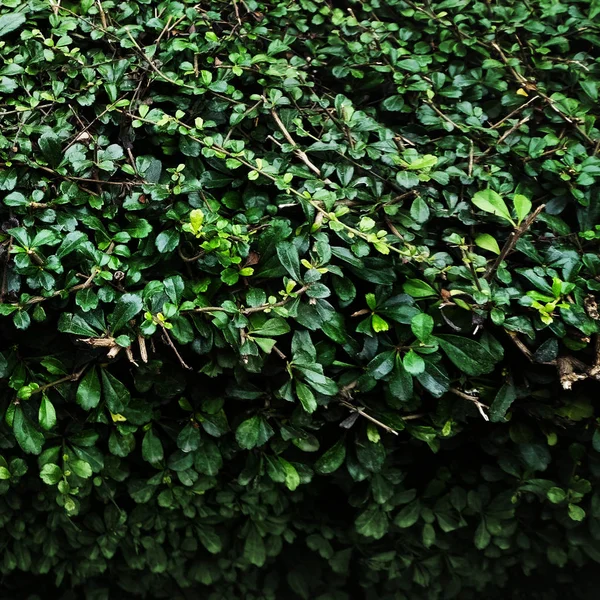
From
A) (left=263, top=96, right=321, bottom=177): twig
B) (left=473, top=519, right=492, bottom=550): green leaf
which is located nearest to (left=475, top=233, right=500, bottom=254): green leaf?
(left=263, top=96, right=321, bottom=177): twig

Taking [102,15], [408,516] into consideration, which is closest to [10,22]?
[102,15]

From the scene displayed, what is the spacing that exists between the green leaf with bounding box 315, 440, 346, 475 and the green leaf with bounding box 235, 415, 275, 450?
148 millimetres

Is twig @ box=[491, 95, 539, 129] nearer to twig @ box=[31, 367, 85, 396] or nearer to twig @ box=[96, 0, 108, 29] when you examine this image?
twig @ box=[96, 0, 108, 29]

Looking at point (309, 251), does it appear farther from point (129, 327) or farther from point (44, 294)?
point (44, 294)

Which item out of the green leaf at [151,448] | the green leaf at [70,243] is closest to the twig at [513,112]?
the green leaf at [70,243]

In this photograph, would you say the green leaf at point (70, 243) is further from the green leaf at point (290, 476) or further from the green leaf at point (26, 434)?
the green leaf at point (290, 476)

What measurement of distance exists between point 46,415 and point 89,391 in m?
0.10

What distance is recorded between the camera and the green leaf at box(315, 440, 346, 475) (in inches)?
57.2

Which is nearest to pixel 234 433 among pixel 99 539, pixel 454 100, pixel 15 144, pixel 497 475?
pixel 99 539

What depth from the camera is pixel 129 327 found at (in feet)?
4.16

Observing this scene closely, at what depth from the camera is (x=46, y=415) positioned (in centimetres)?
130

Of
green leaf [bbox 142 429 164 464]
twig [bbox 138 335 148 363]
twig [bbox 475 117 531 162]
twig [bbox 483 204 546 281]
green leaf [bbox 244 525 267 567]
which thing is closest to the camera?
twig [bbox 138 335 148 363]

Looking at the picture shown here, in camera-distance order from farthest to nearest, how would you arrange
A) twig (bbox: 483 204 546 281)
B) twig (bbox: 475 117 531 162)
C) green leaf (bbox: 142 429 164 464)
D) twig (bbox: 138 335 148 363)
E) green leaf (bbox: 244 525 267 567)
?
1. green leaf (bbox: 244 525 267 567)
2. twig (bbox: 475 117 531 162)
3. green leaf (bbox: 142 429 164 464)
4. twig (bbox: 483 204 546 281)
5. twig (bbox: 138 335 148 363)

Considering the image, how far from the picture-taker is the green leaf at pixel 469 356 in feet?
4.30
